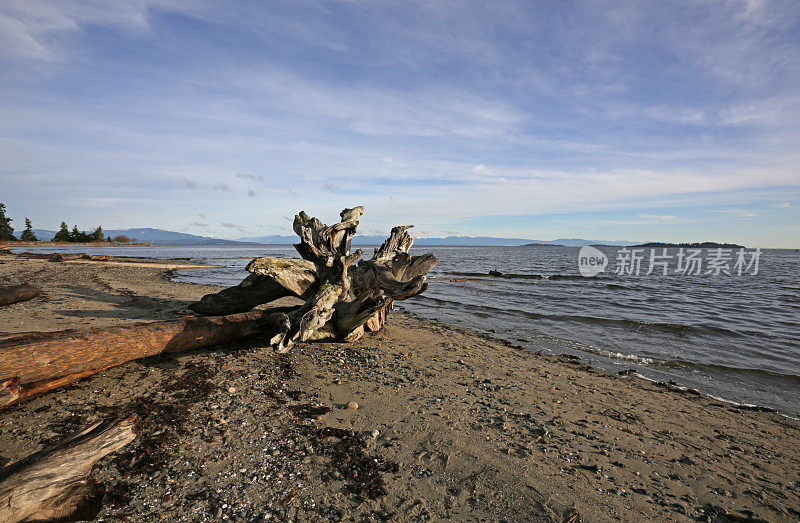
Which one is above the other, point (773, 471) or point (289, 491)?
point (289, 491)

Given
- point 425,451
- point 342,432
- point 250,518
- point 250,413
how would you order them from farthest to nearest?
point 250,413
point 342,432
point 425,451
point 250,518

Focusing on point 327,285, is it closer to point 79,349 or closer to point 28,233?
point 79,349

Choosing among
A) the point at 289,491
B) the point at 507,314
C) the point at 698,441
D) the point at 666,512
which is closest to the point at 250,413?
the point at 289,491

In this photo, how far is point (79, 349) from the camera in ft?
17.4

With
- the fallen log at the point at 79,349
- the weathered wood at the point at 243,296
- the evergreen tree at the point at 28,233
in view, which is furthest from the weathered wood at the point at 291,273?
the evergreen tree at the point at 28,233

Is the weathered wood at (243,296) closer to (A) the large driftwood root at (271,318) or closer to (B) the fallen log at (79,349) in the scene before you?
(A) the large driftwood root at (271,318)

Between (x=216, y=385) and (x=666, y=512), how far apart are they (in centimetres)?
640

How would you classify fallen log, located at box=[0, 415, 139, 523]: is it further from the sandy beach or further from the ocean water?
the ocean water

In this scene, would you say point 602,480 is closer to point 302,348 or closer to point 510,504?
point 510,504

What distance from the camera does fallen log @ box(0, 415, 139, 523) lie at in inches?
106

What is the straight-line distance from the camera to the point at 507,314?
1596 centimetres

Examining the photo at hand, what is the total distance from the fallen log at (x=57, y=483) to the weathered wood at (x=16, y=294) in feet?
40.0

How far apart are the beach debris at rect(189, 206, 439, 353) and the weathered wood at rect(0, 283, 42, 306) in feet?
22.1

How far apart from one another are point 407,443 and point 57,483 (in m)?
3.47
